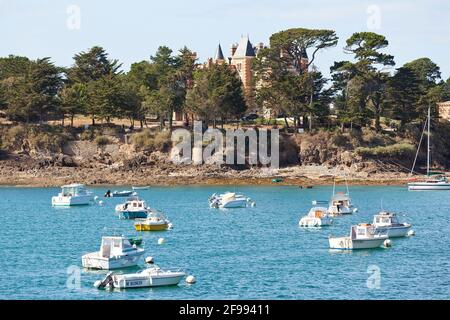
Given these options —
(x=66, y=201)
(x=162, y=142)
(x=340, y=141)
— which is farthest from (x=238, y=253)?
(x=340, y=141)

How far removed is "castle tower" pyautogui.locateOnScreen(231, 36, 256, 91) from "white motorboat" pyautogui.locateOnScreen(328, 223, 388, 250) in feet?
312

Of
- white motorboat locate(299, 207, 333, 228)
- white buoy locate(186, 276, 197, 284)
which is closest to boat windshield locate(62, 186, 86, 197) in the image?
white motorboat locate(299, 207, 333, 228)

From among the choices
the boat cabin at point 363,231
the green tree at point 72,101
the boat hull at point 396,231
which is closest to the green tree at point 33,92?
the green tree at point 72,101

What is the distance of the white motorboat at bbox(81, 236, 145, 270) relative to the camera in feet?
154

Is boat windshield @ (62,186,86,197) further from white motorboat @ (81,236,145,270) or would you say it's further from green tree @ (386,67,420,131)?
green tree @ (386,67,420,131)

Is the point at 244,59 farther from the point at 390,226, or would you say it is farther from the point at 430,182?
the point at 390,226

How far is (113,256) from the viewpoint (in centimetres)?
4716

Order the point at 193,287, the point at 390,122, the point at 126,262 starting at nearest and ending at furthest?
the point at 193,287
the point at 126,262
the point at 390,122

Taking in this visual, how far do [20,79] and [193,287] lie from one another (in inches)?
3736

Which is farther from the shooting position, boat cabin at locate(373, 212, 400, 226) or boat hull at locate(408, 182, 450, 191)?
boat hull at locate(408, 182, 450, 191)

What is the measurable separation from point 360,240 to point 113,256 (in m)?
16.9
